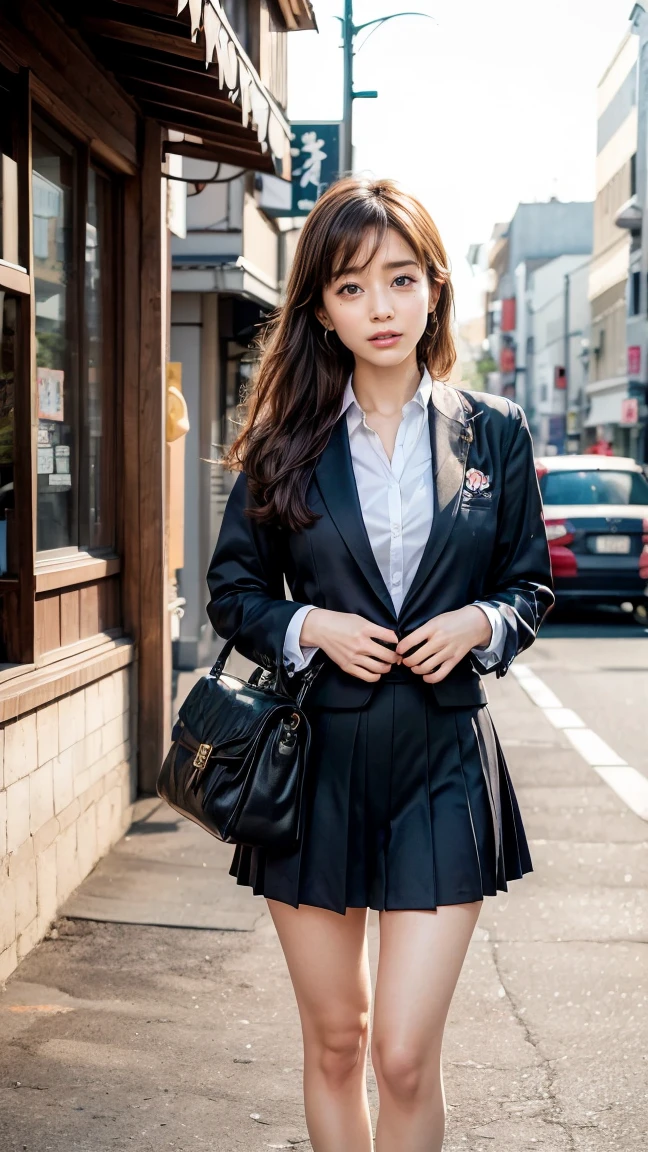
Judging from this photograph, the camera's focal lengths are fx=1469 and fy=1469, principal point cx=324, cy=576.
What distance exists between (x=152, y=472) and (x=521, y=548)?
15.1 feet

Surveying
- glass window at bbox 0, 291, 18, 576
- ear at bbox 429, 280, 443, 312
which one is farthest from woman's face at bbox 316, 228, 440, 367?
glass window at bbox 0, 291, 18, 576

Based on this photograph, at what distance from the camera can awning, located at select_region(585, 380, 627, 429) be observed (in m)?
57.2

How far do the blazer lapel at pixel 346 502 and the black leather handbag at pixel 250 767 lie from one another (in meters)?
0.19

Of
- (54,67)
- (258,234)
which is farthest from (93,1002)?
(258,234)

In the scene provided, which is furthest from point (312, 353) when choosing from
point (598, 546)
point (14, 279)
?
point (598, 546)

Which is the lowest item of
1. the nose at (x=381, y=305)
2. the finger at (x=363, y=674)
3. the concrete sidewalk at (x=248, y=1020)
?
the concrete sidewalk at (x=248, y=1020)

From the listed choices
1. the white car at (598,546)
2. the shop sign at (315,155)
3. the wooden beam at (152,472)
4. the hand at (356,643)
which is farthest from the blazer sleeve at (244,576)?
the shop sign at (315,155)

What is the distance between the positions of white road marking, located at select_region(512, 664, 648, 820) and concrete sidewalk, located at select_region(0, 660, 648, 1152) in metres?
1.13

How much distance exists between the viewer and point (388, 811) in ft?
8.75

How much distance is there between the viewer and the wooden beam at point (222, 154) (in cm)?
784

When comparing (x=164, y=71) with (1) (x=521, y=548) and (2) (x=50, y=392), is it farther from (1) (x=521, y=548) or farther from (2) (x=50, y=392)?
(1) (x=521, y=548)

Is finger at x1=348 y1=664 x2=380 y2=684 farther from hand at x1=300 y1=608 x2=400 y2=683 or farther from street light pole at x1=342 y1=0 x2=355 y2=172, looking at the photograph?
street light pole at x1=342 y1=0 x2=355 y2=172

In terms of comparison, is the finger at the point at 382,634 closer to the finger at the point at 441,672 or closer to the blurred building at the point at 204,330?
the finger at the point at 441,672

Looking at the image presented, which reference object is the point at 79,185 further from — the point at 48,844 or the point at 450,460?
the point at 450,460
